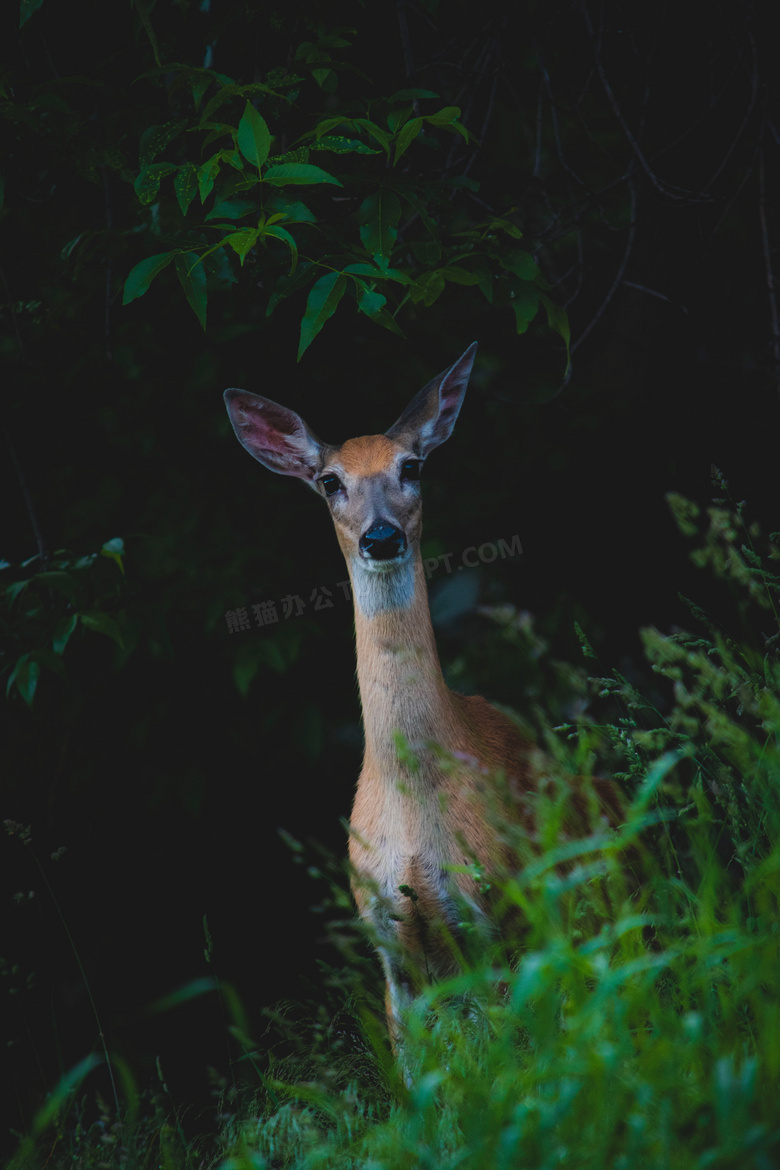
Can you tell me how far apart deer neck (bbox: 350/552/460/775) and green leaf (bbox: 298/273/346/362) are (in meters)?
0.91

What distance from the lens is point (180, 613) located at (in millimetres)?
4082

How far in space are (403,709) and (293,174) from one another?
1.58m

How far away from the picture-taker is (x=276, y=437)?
371 cm

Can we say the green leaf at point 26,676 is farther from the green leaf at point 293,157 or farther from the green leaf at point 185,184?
the green leaf at point 293,157

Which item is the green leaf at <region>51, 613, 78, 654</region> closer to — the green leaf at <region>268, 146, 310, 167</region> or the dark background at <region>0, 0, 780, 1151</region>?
the dark background at <region>0, 0, 780, 1151</region>

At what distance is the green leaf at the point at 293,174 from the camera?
2.60 m

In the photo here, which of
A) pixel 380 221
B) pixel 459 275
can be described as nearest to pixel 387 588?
pixel 459 275

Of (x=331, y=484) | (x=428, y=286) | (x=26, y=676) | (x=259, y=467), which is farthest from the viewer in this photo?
(x=259, y=467)

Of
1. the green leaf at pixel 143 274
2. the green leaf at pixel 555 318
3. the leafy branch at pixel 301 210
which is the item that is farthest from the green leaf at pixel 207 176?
the green leaf at pixel 555 318

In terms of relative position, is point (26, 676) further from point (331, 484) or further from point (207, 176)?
point (207, 176)

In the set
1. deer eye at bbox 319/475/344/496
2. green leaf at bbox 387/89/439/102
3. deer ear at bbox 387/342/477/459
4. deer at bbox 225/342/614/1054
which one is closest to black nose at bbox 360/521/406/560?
deer at bbox 225/342/614/1054

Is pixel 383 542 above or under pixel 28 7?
under

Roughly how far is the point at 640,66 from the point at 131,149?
2123mm

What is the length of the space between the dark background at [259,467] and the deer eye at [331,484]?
42 cm
